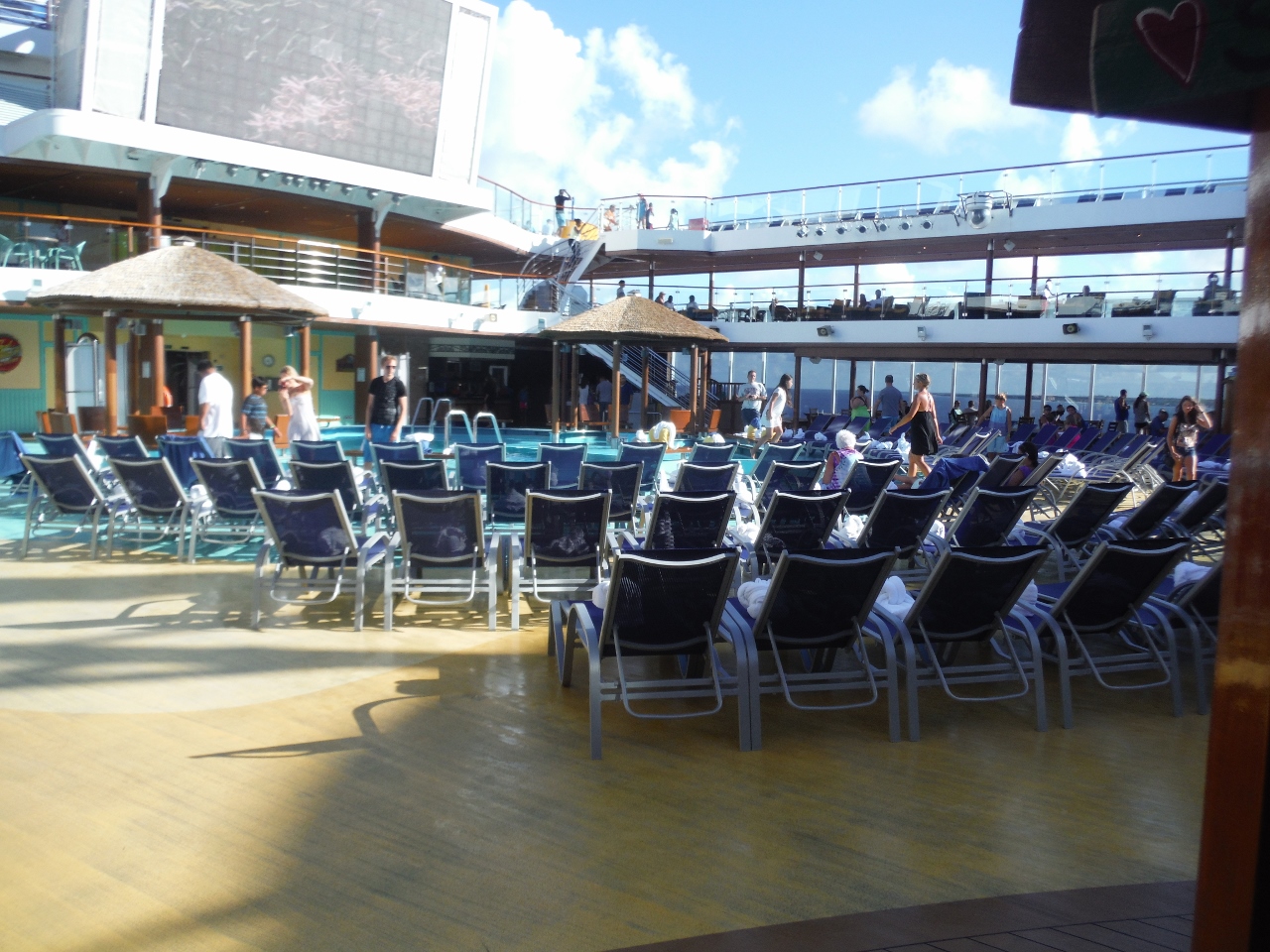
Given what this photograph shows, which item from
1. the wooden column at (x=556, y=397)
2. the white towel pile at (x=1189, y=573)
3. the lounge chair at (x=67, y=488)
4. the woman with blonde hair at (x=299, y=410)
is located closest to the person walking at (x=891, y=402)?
the wooden column at (x=556, y=397)

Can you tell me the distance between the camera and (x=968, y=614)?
4.25 m

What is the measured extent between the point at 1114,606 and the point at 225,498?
5994 millimetres

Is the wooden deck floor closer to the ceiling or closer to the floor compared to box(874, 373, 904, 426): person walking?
closer to the floor

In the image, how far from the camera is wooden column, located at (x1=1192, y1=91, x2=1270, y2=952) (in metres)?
1.35

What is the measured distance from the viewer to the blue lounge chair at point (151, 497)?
23.0 feet

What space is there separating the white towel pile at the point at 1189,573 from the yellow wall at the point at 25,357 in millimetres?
19665

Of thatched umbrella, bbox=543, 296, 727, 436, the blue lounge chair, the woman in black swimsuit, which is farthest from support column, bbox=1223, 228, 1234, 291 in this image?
the blue lounge chair

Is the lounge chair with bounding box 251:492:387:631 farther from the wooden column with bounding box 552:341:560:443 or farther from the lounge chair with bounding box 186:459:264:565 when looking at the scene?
the wooden column with bounding box 552:341:560:443

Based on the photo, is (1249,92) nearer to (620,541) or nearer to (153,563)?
(620,541)

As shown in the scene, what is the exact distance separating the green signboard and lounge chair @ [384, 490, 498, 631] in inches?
170

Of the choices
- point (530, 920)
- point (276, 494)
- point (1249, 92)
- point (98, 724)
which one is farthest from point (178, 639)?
point (1249, 92)

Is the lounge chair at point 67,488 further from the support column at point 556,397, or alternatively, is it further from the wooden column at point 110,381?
the support column at point 556,397

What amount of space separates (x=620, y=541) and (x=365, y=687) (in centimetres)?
233

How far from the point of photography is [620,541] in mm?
6449
